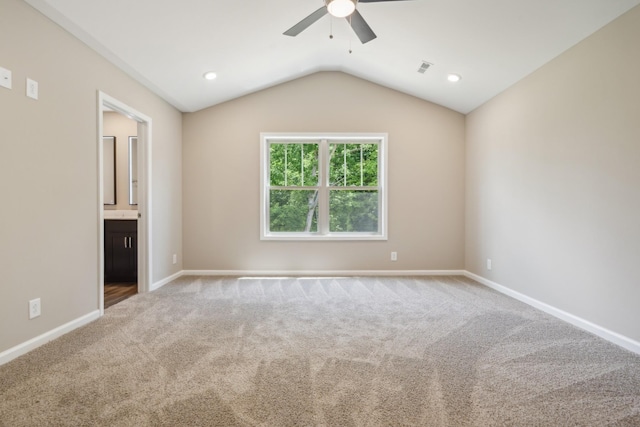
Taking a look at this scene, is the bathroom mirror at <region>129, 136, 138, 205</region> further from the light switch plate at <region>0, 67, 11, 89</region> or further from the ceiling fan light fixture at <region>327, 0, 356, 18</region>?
the ceiling fan light fixture at <region>327, 0, 356, 18</region>

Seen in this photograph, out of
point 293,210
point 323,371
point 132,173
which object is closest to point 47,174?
point 323,371

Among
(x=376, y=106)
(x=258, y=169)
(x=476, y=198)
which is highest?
(x=376, y=106)

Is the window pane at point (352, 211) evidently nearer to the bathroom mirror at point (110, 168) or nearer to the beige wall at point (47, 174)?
the beige wall at point (47, 174)

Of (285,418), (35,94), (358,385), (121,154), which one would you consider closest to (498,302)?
(358,385)

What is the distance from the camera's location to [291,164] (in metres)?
5.05

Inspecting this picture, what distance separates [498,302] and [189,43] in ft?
13.8

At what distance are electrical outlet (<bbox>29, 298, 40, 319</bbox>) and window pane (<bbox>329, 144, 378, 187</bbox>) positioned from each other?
3.66m

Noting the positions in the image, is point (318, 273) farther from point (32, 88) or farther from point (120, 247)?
point (32, 88)

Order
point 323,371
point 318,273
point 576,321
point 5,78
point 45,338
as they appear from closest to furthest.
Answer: point 323,371
point 5,78
point 45,338
point 576,321
point 318,273

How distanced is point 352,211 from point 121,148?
3658 millimetres

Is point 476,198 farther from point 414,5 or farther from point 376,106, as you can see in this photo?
point 414,5

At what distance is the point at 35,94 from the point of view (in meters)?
2.35

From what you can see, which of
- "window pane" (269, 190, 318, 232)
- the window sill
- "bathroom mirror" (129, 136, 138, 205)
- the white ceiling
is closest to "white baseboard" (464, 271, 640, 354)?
the window sill

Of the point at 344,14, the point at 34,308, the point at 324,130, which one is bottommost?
the point at 34,308
